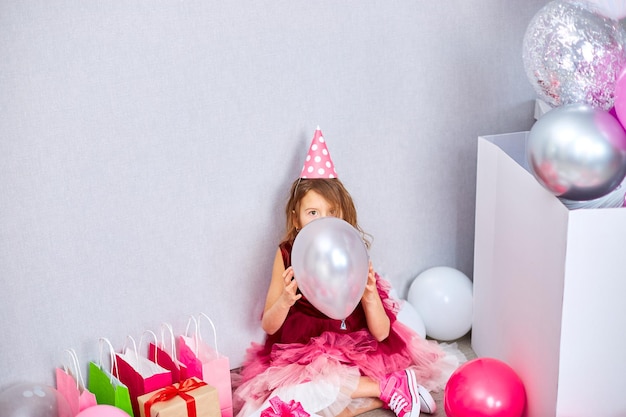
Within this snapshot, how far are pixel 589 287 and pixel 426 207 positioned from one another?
0.77m

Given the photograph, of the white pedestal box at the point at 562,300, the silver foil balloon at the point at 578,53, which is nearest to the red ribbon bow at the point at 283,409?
the white pedestal box at the point at 562,300

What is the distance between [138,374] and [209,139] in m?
0.61

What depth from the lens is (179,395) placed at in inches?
69.3

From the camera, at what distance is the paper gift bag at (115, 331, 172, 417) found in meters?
1.83

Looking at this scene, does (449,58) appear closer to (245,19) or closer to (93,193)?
(245,19)

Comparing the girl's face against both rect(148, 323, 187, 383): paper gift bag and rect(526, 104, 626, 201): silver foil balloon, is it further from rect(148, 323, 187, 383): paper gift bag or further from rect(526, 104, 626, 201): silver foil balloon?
rect(526, 104, 626, 201): silver foil balloon

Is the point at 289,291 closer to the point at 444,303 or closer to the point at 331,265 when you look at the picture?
the point at 331,265

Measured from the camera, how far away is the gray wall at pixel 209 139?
179 cm

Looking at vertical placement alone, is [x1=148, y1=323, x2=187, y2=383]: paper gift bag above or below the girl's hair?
below

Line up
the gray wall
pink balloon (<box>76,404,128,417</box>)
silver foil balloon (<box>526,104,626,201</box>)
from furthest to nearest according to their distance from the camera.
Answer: the gray wall
pink balloon (<box>76,404,128,417</box>)
silver foil balloon (<box>526,104,626,201</box>)

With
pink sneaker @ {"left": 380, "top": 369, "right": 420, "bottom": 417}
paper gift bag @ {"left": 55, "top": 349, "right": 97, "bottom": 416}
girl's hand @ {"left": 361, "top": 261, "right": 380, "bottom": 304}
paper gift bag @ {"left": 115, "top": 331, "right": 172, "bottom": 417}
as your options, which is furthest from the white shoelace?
paper gift bag @ {"left": 55, "top": 349, "right": 97, "bottom": 416}

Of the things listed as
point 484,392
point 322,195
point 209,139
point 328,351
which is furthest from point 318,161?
point 484,392

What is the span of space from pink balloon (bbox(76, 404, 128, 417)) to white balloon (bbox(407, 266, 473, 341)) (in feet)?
3.09

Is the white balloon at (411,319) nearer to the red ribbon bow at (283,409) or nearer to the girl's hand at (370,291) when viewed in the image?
the girl's hand at (370,291)
